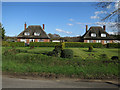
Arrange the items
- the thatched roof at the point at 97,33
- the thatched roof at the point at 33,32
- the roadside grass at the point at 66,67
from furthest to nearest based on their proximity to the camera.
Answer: the thatched roof at the point at 33,32 → the thatched roof at the point at 97,33 → the roadside grass at the point at 66,67

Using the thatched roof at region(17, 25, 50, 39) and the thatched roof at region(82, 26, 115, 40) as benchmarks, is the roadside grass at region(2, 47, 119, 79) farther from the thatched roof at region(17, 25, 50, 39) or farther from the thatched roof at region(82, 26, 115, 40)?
the thatched roof at region(82, 26, 115, 40)

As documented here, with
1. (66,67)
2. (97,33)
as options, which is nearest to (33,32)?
(97,33)

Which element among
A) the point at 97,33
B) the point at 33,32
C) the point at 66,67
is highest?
the point at 33,32

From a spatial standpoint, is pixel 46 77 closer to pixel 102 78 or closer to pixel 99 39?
pixel 102 78

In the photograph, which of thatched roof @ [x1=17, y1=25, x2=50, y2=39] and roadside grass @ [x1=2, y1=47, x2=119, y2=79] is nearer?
roadside grass @ [x1=2, y1=47, x2=119, y2=79]

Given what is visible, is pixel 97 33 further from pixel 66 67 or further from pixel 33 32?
pixel 66 67

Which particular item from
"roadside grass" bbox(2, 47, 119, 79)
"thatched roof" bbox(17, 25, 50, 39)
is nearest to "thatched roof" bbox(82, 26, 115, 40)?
"thatched roof" bbox(17, 25, 50, 39)

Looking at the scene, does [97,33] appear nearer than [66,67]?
No

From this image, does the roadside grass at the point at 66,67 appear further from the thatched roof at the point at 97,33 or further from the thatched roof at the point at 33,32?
the thatched roof at the point at 97,33

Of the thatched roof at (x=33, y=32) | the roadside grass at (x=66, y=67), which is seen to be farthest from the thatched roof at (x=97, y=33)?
the roadside grass at (x=66, y=67)

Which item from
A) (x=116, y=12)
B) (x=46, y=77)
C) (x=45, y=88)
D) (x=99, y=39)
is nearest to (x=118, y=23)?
(x=116, y=12)

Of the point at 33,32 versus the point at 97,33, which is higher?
the point at 33,32

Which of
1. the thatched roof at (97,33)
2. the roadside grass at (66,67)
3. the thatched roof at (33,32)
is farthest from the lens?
the thatched roof at (33,32)

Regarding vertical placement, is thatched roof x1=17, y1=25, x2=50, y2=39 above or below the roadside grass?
above
